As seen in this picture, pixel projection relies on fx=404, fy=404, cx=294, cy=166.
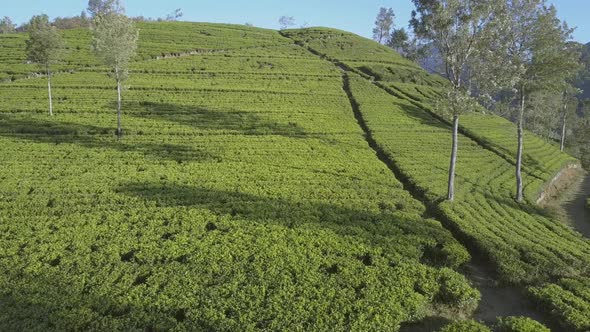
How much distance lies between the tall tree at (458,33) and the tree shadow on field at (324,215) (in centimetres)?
737

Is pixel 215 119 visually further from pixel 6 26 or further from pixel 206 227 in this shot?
pixel 6 26

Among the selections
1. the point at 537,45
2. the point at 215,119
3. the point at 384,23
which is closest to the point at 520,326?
the point at 537,45

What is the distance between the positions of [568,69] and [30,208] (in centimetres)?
4058

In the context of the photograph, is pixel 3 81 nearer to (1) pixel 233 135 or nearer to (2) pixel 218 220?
(1) pixel 233 135

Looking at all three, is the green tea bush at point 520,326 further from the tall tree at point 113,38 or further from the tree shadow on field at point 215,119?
the tall tree at point 113,38

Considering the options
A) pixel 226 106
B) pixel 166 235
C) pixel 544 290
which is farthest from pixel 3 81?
pixel 544 290

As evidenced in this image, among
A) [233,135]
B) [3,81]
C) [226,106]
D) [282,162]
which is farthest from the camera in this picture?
[3,81]

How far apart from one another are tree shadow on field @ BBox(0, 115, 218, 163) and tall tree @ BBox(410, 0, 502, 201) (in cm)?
2025

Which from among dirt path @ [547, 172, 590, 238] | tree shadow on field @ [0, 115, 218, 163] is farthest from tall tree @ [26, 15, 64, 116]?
dirt path @ [547, 172, 590, 238]

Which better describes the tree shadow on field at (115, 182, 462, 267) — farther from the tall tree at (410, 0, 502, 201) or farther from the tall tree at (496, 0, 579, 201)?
the tall tree at (496, 0, 579, 201)

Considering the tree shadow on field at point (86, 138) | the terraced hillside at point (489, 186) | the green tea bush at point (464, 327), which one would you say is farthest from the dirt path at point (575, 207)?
the tree shadow on field at point (86, 138)

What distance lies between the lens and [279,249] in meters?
20.4

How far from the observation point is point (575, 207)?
37812 mm

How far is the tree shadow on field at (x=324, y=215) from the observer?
882 inches
